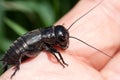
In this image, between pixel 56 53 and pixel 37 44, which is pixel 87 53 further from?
pixel 37 44

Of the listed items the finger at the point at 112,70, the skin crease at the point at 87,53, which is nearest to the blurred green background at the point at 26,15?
the skin crease at the point at 87,53

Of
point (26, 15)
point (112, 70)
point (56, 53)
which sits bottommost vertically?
point (112, 70)

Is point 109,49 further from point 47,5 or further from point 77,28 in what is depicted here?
point 47,5

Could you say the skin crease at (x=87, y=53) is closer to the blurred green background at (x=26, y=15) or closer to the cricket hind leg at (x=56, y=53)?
the cricket hind leg at (x=56, y=53)

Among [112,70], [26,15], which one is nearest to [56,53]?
[112,70]

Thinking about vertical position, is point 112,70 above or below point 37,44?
below

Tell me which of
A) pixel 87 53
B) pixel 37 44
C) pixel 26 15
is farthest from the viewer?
pixel 26 15

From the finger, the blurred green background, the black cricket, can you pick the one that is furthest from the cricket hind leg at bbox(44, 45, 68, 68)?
the blurred green background
